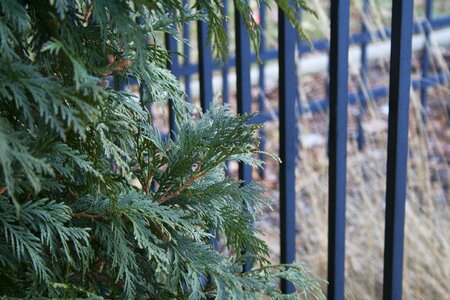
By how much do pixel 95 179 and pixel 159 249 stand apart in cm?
14

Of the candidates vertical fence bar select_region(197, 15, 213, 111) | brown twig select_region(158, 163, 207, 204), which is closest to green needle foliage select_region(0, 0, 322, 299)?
brown twig select_region(158, 163, 207, 204)

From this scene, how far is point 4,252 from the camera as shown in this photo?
1034mm

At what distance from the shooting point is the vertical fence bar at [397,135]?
125cm

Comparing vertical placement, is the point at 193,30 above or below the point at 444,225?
above

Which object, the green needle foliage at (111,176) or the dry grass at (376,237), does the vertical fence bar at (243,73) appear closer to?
the green needle foliage at (111,176)

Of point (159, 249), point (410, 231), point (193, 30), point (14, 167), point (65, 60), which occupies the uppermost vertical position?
point (193, 30)

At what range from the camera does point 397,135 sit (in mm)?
1294

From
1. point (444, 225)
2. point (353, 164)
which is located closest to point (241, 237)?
point (444, 225)

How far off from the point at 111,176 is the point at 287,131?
1.39ft

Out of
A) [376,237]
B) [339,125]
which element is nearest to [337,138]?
[339,125]

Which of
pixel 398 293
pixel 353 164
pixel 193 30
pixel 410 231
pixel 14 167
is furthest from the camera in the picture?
pixel 193 30

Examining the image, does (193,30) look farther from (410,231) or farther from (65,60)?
(65,60)

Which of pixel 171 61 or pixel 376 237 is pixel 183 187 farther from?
pixel 376 237

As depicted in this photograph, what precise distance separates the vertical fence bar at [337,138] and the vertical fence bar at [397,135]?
0.08 metres
